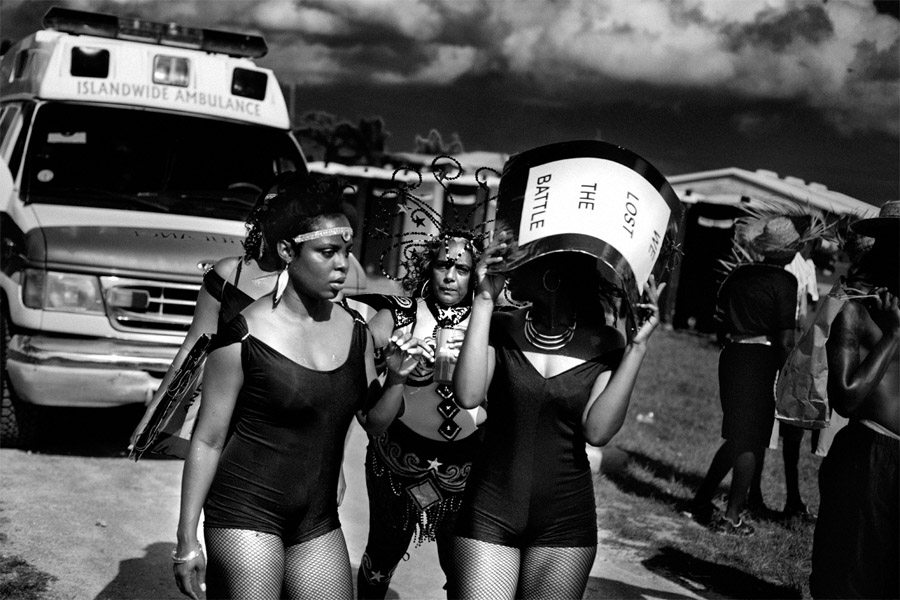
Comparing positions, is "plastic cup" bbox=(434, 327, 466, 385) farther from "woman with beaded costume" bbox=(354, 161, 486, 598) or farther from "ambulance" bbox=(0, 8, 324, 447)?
"ambulance" bbox=(0, 8, 324, 447)

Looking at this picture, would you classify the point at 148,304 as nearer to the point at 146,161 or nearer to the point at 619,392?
the point at 146,161

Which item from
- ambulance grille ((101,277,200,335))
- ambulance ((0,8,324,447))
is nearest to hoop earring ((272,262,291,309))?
ambulance ((0,8,324,447))

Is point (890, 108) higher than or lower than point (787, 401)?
higher

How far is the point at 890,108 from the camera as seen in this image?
9.66 metres

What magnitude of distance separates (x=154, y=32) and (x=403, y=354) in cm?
573

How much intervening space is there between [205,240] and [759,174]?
625 inches

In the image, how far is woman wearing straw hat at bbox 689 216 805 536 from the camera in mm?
6477

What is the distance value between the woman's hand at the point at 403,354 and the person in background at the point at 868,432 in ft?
5.35

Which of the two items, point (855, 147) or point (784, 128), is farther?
point (784, 128)

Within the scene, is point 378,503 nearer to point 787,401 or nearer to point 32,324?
point 787,401

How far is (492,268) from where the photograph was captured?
3.22 meters

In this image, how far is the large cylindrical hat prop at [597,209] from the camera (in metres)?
2.99

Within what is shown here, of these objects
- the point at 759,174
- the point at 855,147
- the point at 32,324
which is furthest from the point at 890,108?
the point at 759,174

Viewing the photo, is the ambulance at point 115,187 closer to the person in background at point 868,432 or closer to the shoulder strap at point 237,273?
the shoulder strap at point 237,273
